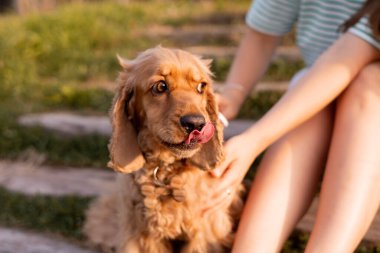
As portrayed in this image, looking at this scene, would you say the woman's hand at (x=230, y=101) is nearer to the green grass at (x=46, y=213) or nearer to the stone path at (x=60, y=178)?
the stone path at (x=60, y=178)

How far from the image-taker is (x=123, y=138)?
2.11m

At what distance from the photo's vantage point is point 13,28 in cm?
568

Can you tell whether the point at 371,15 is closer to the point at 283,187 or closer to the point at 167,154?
the point at 283,187

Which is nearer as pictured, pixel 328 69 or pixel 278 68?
pixel 328 69

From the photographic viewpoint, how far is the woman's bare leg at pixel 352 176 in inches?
81.1

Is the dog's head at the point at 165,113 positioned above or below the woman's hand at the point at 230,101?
above

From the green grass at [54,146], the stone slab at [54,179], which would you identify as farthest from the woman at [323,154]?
the green grass at [54,146]

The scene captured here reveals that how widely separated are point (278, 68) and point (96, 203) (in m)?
2.09

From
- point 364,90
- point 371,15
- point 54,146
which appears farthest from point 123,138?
point 54,146

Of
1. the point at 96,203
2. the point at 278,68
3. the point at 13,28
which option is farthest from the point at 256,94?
the point at 13,28

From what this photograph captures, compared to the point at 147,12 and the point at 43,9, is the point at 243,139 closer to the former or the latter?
the point at 147,12

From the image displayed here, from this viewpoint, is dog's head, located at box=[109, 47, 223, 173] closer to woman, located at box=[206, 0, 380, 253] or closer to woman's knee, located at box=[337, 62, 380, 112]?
woman, located at box=[206, 0, 380, 253]

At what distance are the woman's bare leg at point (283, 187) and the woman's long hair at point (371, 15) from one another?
376 mm

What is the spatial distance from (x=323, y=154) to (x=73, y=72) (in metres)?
2.96
